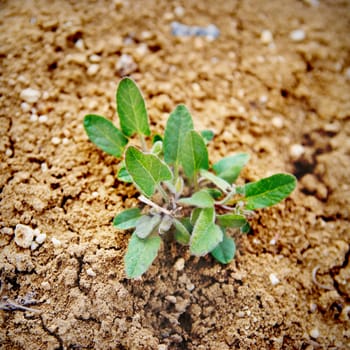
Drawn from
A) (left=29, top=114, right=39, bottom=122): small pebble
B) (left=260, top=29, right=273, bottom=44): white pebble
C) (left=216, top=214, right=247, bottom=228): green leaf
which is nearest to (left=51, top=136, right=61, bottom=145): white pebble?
(left=29, top=114, right=39, bottom=122): small pebble

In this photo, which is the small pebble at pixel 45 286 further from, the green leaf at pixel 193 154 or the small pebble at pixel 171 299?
the green leaf at pixel 193 154

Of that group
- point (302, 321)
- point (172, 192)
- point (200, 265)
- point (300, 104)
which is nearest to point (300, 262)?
point (302, 321)

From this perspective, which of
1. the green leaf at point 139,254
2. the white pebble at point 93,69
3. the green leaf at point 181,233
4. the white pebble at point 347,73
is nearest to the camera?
the green leaf at point 139,254

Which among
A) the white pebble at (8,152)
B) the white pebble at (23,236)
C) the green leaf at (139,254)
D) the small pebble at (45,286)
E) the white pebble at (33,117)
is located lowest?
the small pebble at (45,286)

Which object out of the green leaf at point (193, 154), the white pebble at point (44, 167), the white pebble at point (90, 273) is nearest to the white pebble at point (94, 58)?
the white pebble at point (44, 167)

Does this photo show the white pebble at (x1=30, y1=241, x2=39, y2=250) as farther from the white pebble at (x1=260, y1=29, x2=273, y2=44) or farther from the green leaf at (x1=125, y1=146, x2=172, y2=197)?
the white pebble at (x1=260, y1=29, x2=273, y2=44)

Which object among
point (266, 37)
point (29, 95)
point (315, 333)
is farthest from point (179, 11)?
point (315, 333)

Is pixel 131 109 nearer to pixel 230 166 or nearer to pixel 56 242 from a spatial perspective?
pixel 230 166
